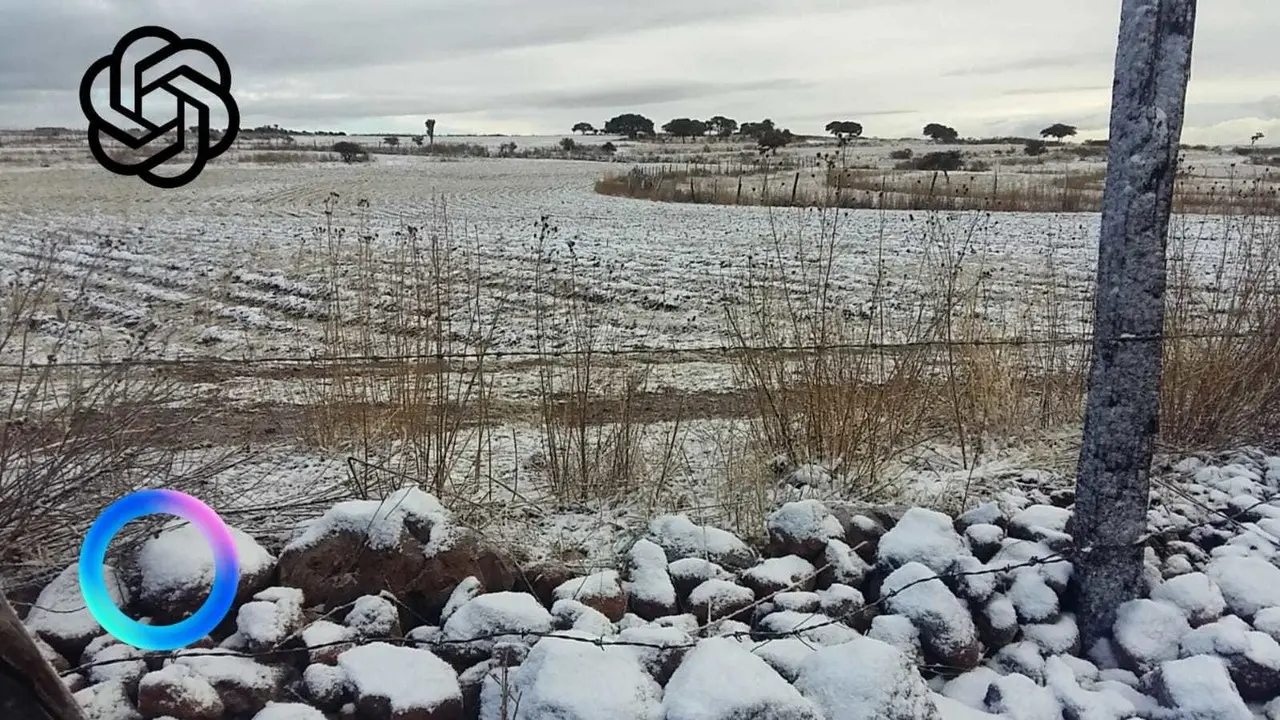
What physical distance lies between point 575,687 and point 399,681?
0.49 meters

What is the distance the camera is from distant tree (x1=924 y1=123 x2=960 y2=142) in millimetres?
45250

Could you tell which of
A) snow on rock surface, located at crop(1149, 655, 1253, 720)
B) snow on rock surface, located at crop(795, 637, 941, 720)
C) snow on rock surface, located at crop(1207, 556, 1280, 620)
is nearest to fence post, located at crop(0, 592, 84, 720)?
snow on rock surface, located at crop(795, 637, 941, 720)

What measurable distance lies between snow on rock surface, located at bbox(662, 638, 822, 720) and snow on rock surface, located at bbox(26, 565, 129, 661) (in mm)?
1665

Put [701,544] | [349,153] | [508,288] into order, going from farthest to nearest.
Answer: [349,153] → [508,288] → [701,544]

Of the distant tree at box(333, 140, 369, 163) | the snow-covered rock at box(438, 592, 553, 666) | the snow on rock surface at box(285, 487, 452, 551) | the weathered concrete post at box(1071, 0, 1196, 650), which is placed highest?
the distant tree at box(333, 140, 369, 163)

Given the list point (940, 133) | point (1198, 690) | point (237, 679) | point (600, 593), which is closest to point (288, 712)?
point (237, 679)

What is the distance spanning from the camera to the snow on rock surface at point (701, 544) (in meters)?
3.16

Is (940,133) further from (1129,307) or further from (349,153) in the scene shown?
(1129,307)

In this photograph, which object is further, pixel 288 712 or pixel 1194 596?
pixel 1194 596

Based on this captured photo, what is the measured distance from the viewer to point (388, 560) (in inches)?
111

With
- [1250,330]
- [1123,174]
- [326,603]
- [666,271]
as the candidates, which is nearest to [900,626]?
[1123,174]

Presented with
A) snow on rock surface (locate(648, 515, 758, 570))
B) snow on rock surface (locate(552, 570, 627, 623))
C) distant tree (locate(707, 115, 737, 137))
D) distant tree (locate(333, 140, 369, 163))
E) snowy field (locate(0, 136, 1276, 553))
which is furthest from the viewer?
distant tree (locate(707, 115, 737, 137))

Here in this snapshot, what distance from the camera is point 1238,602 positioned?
2.89 meters

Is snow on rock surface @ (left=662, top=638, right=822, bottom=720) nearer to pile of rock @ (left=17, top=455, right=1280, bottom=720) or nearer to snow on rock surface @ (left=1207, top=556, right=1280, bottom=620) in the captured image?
pile of rock @ (left=17, top=455, right=1280, bottom=720)
